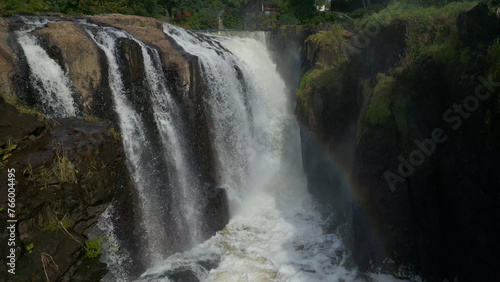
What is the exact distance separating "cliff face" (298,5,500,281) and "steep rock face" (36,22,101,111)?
819 centimetres

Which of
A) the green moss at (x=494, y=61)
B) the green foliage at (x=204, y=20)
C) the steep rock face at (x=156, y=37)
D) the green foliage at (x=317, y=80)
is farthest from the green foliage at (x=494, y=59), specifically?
the green foliage at (x=204, y=20)

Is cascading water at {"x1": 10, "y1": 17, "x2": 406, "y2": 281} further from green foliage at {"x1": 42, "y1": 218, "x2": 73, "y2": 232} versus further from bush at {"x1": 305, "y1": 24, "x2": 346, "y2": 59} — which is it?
green foliage at {"x1": 42, "y1": 218, "x2": 73, "y2": 232}

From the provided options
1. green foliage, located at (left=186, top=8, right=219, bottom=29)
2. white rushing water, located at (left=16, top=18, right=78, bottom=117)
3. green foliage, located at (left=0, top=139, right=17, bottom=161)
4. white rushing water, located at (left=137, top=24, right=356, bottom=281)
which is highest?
green foliage, located at (left=186, top=8, right=219, bottom=29)

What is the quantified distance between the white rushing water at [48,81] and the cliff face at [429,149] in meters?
8.55

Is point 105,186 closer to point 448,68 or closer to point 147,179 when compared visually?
point 147,179

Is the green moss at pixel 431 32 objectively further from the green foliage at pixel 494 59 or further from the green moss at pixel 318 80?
the green moss at pixel 318 80

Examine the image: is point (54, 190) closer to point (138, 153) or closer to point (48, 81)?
point (138, 153)

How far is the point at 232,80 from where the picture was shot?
47.0ft

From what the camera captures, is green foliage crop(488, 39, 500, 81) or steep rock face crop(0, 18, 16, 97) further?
steep rock face crop(0, 18, 16, 97)

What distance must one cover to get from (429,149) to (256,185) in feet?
26.8

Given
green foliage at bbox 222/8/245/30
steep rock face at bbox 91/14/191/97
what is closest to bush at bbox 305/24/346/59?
steep rock face at bbox 91/14/191/97

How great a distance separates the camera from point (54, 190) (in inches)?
199

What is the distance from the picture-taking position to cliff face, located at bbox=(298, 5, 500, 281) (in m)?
6.66

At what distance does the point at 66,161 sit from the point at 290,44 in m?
15.5
